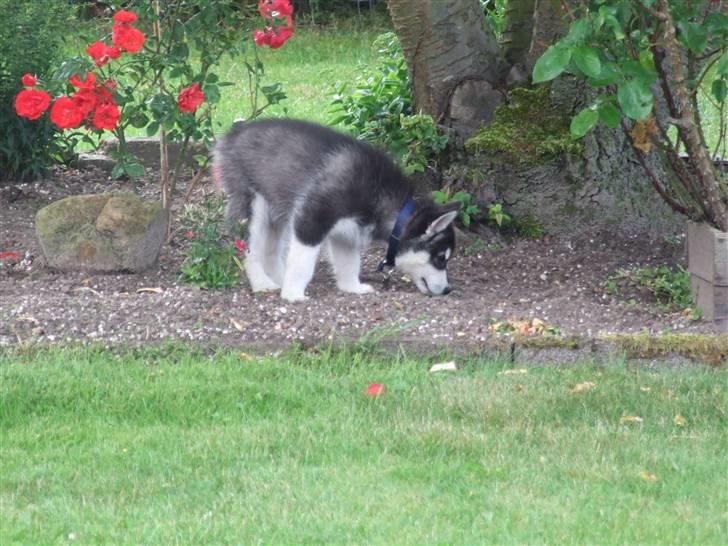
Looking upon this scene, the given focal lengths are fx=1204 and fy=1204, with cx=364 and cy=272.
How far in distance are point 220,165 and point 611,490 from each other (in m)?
4.12

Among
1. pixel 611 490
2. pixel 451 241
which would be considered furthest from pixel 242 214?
A: pixel 611 490

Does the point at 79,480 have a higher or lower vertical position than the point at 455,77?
lower

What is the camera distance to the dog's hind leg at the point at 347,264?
7766mm

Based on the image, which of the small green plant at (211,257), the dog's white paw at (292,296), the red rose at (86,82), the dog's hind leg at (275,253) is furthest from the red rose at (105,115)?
the dog's white paw at (292,296)

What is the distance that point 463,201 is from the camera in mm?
8477

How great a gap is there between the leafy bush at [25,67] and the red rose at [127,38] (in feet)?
8.47

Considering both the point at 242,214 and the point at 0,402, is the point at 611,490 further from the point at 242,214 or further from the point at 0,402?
the point at 242,214

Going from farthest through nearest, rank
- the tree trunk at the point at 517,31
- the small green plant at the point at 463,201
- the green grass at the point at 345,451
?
the tree trunk at the point at 517,31, the small green plant at the point at 463,201, the green grass at the point at 345,451

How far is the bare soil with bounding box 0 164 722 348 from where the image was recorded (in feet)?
21.6

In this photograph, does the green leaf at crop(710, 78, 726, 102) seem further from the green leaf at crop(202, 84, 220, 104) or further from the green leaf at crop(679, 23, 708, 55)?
the green leaf at crop(202, 84, 220, 104)

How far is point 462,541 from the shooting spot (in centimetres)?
434

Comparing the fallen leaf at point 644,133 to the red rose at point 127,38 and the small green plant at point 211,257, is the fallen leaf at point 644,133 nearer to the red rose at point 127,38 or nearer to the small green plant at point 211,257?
the small green plant at point 211,257

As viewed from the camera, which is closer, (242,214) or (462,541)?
(462,541)

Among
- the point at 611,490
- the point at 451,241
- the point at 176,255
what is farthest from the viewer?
the point at 176,255
